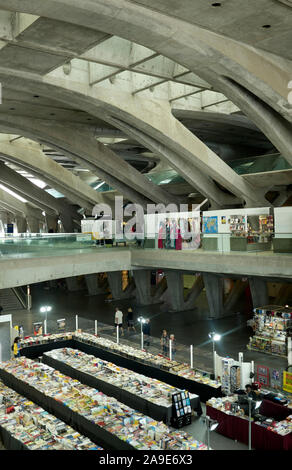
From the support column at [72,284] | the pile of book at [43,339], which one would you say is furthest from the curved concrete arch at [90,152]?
the pile of book at [43,339]

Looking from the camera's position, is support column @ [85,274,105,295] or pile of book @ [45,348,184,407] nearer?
pile of book @ [45,348,184,407]

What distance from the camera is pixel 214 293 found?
24.8 metres

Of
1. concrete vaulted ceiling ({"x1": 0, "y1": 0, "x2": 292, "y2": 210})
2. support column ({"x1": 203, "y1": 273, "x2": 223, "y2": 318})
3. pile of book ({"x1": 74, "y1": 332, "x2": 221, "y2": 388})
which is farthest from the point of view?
support column ({"x1": 203, "y1": 273, "x2": 223, "y2": 318})

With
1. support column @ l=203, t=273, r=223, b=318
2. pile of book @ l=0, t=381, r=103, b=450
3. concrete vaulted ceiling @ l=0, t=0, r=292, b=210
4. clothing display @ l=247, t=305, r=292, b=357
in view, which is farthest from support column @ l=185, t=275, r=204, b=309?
pile of book @ l=0, t=381, r=103, b=450

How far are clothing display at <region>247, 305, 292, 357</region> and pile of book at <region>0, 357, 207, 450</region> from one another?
885cm

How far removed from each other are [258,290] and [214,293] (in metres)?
2.89

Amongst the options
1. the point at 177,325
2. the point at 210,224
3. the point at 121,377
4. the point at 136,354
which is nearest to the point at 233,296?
the point at 177,325

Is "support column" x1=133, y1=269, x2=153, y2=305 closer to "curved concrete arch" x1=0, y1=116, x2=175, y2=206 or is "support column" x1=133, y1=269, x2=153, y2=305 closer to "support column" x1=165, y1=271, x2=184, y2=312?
"support column" x1=165, y1=271, x2=184, y2=312

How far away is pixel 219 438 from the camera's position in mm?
11055

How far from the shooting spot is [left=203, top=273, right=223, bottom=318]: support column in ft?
80.8

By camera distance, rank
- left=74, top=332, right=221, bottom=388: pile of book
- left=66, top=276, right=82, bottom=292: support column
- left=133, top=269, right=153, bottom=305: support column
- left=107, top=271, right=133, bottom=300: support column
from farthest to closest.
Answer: left=66, top=276, right=82, bottom=292: support column < left=107, top=271, right=133, bottom=300: support column < left=133, top=269, right=153, bottom=305: support column < left=74, top=332, right=221, bottom=388: pile of book

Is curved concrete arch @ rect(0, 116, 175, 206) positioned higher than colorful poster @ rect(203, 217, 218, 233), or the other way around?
curved concrete arch @ rect(0, 116, 175, 206)
